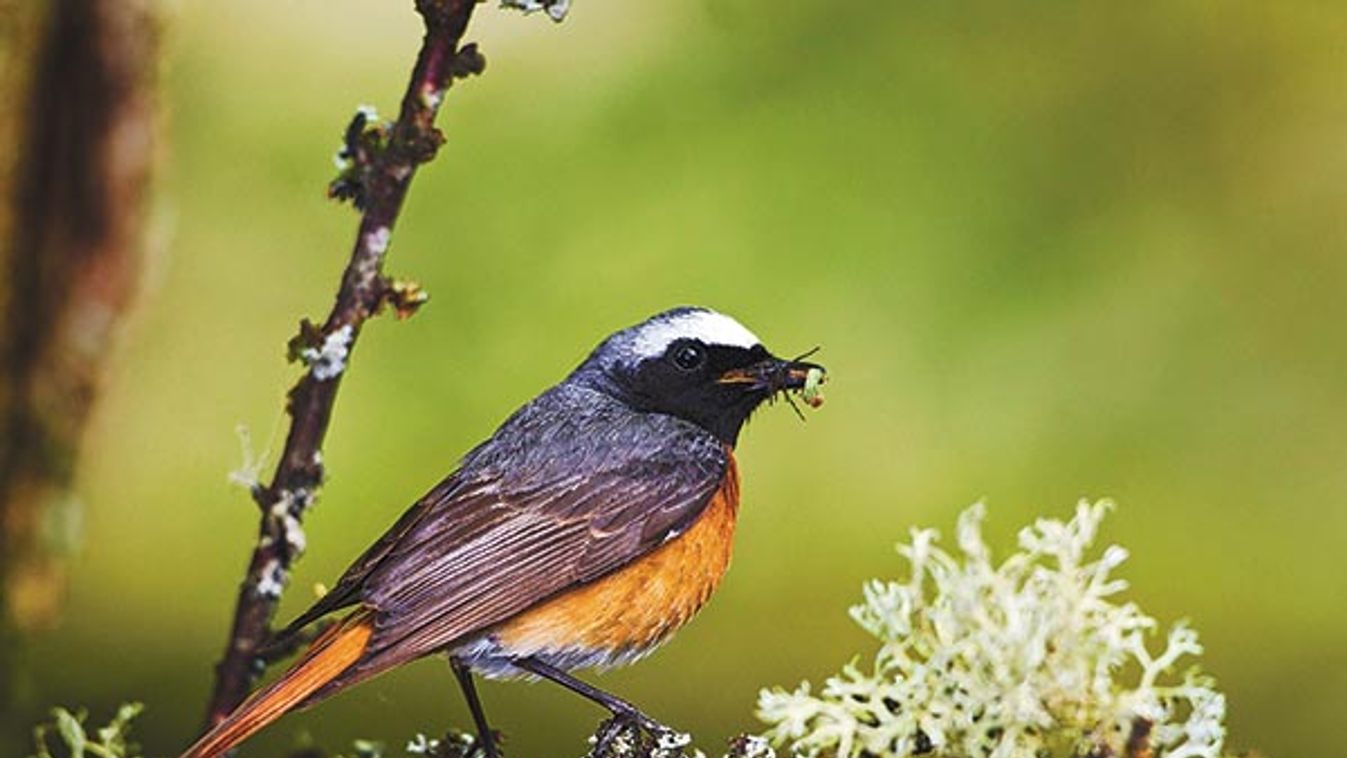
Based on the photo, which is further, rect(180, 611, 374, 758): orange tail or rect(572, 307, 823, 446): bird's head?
rect(572, 307, 823, 446): bird's head

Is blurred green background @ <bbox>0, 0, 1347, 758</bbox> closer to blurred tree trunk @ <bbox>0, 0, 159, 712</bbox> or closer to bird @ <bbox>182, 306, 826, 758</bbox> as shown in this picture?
blurred tree trunk @ <bbox>0, 0, 159, 712</bbox>

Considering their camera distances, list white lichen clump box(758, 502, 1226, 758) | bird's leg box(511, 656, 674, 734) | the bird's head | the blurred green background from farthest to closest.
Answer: the blurred green background
the bird's head
bird's leg box(511, 656, 674, 734)
white lichen clump box(758, 502, 1226, 758)

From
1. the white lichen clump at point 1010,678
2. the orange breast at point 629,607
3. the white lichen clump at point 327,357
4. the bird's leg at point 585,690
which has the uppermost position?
the white lichen clump at point 327,357

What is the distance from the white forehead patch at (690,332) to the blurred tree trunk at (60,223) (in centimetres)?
62

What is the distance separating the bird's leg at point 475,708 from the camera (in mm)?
1468

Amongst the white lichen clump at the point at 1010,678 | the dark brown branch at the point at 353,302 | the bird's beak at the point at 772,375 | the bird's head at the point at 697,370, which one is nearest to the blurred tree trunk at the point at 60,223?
the dark brown branch at the point at 353,302

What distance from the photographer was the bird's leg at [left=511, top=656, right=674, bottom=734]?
1497 millimetres

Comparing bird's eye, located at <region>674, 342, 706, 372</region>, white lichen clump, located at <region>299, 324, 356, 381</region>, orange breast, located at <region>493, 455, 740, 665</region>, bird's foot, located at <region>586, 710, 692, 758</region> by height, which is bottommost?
bird's foot, located at <region>586, 710, 692, 758</region>

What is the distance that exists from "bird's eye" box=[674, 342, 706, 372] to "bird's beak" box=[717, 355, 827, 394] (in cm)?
2

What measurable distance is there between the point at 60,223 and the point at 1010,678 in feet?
3.82

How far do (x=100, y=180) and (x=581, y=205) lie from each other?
0.64 meters

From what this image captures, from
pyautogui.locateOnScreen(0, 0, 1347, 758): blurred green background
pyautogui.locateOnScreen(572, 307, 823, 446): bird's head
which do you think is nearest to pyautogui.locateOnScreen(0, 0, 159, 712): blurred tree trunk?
pyautogui.locateOnScreen(0, 0, 1347, 758): blurred green background

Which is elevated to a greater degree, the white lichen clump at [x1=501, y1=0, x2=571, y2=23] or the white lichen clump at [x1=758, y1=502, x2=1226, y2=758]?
the white lichen clump at [x1=501, y1=0, x2=571, y2=23]

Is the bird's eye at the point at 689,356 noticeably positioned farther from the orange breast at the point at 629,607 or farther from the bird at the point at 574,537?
the orange breast at the point at 629,607
